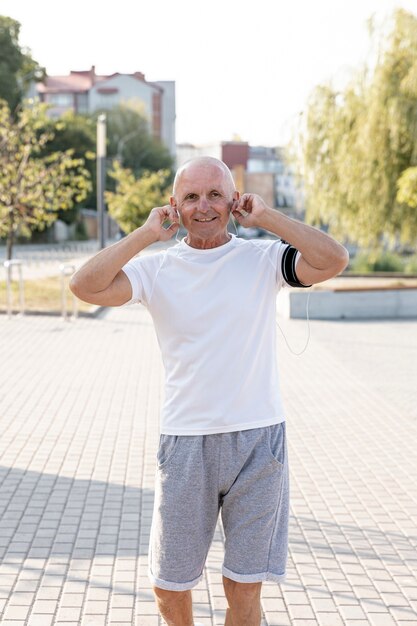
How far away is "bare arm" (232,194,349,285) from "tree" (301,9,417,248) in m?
19.7

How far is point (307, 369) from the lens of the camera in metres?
11.9

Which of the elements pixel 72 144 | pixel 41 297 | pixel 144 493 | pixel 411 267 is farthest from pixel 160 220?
pixel 72 144

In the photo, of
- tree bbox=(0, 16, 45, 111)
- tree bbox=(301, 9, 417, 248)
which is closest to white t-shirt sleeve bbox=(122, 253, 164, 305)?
tree bbox=(301, 9, 417, 248)

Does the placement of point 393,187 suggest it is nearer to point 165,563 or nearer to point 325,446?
point 325,446

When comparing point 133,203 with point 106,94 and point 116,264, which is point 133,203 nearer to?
point 116,264

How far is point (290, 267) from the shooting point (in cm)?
318

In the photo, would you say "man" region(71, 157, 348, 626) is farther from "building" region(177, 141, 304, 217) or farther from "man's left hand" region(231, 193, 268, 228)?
"building" region(177, 141, 304, 217)

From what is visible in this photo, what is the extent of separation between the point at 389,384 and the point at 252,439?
813 centimetres

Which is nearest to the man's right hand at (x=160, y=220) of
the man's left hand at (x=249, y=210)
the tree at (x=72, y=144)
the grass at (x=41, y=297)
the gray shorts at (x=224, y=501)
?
the man's left hand at (x=249, y=210)

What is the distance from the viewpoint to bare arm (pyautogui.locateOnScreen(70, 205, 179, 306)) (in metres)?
3.16

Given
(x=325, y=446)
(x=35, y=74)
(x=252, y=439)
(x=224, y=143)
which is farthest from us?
(x=224, y=143)

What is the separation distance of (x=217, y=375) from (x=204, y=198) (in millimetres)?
537

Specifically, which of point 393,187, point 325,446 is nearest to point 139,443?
point 325,446

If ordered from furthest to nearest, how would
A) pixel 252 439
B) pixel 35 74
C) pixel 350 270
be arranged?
pixel 35 74 → pixel 350 270 → pixel 252 439
